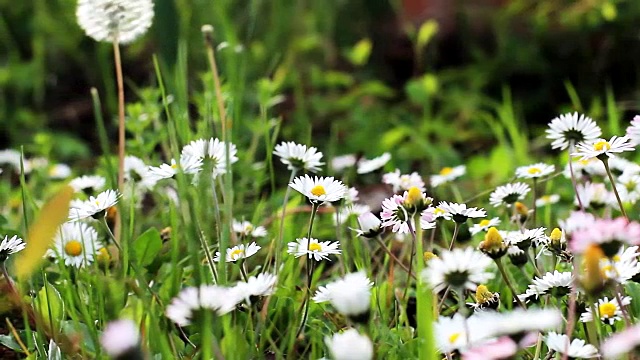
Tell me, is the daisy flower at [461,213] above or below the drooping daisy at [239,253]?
above

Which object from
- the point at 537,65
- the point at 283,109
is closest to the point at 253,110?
the point at 283,109

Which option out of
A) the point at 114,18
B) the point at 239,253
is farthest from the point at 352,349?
the point at 114,18

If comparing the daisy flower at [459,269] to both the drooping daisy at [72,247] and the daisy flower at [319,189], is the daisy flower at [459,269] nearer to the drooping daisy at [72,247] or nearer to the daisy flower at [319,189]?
the daisy flower at [319,189]

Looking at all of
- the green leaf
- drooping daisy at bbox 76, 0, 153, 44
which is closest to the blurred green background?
drooping daisy at bbox 76, 0, 153, 44

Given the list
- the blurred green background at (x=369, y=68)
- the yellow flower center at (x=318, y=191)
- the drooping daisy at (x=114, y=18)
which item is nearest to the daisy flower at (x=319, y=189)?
the yellow flower center at (x=318, y=191)

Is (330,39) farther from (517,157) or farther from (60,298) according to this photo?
(60,298)
